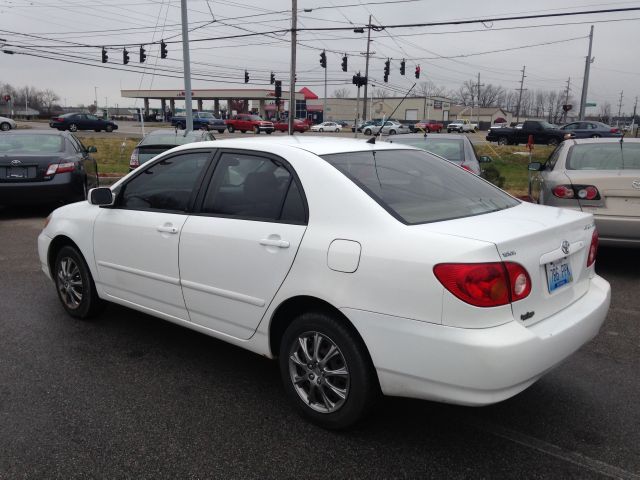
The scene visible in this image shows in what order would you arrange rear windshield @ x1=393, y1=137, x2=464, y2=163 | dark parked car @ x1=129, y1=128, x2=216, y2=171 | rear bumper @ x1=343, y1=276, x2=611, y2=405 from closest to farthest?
rear bumper @ x1=343, y1=276, x2=611, y2=405, rear windshield @ x1=393, y1=137, x2=464, y2=163, dark parked car @ x1=129, y1=128, x2=216, y2=171

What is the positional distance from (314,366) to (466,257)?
1050mm

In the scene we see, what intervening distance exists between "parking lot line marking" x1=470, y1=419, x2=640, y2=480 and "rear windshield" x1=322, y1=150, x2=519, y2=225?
3.86ft

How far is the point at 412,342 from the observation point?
8.68 ft

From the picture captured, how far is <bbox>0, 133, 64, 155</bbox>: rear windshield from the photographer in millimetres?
9844

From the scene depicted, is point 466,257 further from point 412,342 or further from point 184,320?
point 184,320

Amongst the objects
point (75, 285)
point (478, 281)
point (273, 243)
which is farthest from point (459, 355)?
point (75, 285)

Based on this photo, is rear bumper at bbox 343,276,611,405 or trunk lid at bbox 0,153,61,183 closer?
rear bumper at bbox 343,276,611,405

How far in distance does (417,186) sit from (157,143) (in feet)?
30.0

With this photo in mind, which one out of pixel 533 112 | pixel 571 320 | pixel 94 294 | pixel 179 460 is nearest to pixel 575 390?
pixel 571 320

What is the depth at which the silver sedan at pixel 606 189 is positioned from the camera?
233 inches

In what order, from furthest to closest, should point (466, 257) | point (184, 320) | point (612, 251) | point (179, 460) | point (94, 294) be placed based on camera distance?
point (612, 251)
point (94, 294)
point (184, 320)
point (179, 460)
point (466, 257)

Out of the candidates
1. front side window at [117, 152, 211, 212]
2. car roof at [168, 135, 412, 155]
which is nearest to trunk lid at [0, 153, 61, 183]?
front side window at [117, 152, 211, 212]

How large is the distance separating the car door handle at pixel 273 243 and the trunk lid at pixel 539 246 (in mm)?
752

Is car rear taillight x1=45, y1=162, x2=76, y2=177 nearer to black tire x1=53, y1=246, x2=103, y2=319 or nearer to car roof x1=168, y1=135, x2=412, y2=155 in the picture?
black tire x1=53, y1=246, x2=103, y2=319
